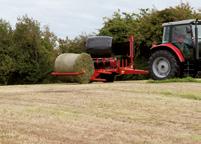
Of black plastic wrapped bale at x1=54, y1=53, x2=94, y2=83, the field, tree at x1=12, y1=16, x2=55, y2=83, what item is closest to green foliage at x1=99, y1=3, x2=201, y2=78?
tree at x1=12, y1=16, x2=55, y2=83

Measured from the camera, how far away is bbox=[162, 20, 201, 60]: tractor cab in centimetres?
2062

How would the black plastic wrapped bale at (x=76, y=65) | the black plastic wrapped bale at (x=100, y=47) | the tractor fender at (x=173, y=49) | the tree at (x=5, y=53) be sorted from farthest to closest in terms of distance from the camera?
1. the tree at (x=5, y=53)
2. the black plastic wrapped bale at (x=100, y=47)
3. the black plastic wrapped bale at (x=76, y=65)
4. the tractor fender at (x=173, y=49)

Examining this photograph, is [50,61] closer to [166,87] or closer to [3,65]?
[3,65]

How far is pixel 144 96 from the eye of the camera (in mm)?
13523

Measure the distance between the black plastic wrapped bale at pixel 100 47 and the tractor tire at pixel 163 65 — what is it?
9.79 ft

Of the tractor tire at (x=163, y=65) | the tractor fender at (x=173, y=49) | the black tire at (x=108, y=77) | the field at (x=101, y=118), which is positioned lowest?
the field at (x=101, y=118)

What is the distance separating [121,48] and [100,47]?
1.12m

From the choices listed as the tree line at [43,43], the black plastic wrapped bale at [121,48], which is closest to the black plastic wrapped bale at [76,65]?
the black plastic wrapped bale at [121,48]

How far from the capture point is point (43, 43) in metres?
30.7

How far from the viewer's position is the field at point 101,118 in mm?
8359

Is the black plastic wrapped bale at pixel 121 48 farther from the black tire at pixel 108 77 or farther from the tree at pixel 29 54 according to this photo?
the tree at pixel 29 54

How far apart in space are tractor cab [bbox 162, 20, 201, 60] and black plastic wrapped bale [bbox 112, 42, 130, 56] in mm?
3597

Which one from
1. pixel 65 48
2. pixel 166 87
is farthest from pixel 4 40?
pixel 166 87

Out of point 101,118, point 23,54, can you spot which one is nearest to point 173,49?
point 23,54
